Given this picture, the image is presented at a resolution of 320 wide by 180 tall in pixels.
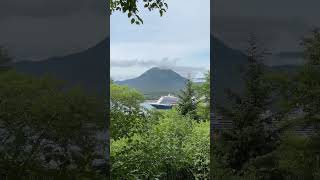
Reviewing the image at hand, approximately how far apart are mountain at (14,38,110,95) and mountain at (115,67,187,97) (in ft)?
8.72

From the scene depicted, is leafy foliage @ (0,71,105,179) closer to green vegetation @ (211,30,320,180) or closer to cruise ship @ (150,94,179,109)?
green vegetation @ (211,30,320,180)

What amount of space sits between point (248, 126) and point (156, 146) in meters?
1.62

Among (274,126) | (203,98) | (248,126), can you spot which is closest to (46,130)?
(248,126)

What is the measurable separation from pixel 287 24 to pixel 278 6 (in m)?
0.17

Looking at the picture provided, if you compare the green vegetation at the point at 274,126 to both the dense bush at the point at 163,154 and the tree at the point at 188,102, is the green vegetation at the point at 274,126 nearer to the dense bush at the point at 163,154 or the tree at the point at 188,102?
the dense bush at the point at 163,154

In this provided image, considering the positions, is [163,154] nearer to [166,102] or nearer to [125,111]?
[125,111]

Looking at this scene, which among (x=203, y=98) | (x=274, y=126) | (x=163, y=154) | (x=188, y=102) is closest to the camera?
(x=274, y=126)

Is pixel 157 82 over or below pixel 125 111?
over

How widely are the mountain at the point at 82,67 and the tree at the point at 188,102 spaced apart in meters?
2.94

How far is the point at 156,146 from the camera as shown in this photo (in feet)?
18.6

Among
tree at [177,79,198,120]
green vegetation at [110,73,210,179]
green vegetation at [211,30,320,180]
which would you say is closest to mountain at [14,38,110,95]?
green vegetation at [211,30,320,180]

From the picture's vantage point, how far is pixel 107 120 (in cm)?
422

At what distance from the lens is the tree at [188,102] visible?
718 centimetres

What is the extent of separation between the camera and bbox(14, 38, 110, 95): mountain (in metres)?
4.14
